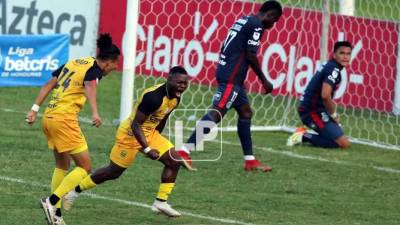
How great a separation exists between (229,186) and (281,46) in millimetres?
7739

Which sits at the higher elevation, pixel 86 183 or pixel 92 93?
pixel 92 93

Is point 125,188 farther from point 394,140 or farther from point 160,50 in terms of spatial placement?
point 160,50

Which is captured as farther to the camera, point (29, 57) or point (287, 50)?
point (287, 50)

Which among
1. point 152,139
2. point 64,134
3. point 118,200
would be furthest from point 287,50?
point 64,134

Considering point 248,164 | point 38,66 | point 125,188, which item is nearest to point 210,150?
point 248,164

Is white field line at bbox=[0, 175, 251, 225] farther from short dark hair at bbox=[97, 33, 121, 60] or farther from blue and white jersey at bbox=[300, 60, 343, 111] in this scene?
blue and white jersey at bbox=[300, 60, 343, 111]

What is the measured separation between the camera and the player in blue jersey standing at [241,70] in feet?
Result: 45.0

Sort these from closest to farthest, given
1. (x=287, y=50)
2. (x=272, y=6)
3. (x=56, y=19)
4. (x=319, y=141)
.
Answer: (x=272, y=6), (x=319, y=141), (x=287, y=50), (x=56, y=19)

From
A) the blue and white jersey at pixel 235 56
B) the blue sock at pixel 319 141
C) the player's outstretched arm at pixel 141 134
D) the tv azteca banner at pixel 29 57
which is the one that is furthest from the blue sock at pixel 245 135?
the tv azteca banner at pixel 29 57

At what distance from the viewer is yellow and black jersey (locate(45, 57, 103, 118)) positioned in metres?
10.5

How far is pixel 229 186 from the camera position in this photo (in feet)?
41.5

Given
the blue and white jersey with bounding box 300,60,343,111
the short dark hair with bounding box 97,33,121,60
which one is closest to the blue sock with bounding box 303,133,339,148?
the blue and white jersey with bounding box 300,60,343,111

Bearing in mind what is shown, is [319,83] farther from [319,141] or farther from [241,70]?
[241,70]

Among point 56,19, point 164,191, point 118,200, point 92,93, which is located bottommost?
point 118,200
